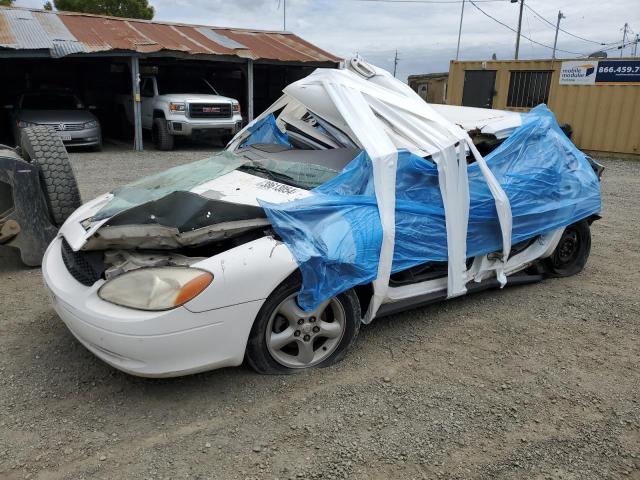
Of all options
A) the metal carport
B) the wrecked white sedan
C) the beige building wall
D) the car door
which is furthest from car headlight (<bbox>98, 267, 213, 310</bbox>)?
the beige building wall

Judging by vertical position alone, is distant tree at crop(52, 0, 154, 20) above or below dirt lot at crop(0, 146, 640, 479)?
above

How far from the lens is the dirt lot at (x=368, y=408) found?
2.38 m

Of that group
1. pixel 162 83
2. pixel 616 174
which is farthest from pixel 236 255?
pixel 162 83

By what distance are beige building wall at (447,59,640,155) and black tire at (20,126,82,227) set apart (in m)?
13.9

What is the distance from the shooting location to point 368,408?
9.10 ft

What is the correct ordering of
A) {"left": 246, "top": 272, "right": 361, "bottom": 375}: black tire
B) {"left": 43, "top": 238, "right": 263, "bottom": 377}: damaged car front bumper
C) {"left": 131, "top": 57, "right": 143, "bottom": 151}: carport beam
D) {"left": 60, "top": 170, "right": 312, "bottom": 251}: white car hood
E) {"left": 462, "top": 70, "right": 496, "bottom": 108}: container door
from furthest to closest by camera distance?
{"left": 462, "top": 70, "right": 496, "bottom": 108}: container door, {"left": 131, "top": 57, "right": 143, "bottom": 151}: carport beam, {"left": 60, "top": 170, "right": 312, "bottom": 251}: white car hood, {"left": 246, "top": 272, "right": 361, "bottom": 375}: black tire, {"left": 43, "top": 238, "right": 263, "bottom": 377}: damaged car front bumper

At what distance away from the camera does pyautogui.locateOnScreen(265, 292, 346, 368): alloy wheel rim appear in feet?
9.53

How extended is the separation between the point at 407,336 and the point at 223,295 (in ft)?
4.87

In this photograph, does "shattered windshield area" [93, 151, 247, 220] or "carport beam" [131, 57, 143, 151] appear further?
"carport beam" [131, 57, 143, 151]

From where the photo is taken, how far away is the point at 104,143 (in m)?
15.3

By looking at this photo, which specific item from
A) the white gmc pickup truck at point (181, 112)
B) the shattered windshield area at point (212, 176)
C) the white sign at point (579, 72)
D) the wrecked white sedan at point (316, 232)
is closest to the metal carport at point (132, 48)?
the white gmc pickup truck at point (181, 112)

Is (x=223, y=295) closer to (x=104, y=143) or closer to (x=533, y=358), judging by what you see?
(x=533, y=358)

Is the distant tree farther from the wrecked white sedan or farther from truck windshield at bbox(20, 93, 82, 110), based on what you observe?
the wrecked white sedan

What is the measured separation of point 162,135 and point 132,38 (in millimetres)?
2907
